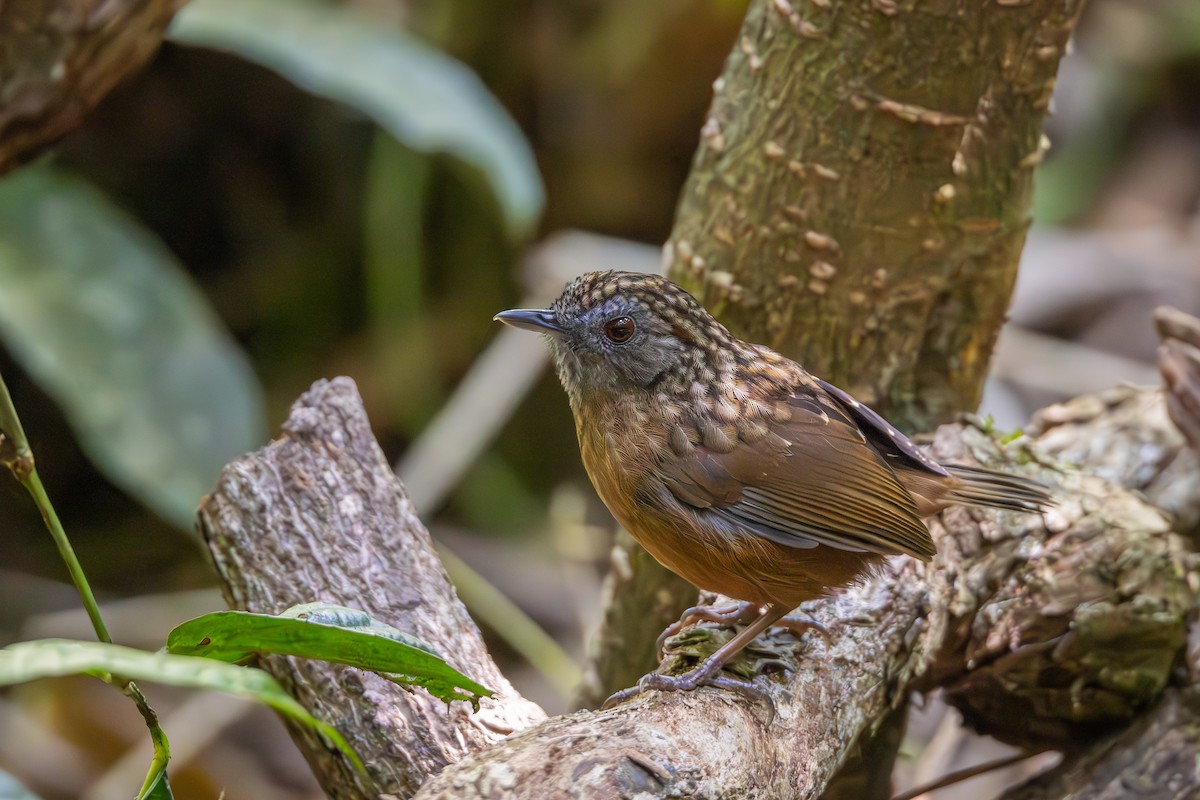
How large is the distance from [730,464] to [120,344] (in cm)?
250

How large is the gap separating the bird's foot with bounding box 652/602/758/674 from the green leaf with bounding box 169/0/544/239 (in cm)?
208

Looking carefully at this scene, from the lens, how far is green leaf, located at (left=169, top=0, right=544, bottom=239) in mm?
4562

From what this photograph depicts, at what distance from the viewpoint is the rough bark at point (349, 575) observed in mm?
2309

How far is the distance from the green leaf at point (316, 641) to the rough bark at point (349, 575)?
425 millimetres

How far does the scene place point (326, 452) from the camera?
2.67 metres

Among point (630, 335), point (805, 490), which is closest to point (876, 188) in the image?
point (630, 335)

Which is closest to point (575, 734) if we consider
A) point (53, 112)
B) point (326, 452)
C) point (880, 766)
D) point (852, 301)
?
point (326, 452)

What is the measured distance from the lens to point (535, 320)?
112 inches

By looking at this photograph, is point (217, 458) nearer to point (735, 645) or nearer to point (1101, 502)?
point (735, 645)

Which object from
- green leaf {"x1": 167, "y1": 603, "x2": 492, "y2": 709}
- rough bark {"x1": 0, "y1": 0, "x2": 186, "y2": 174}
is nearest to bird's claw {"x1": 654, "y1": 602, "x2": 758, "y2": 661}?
green leaf {"x1": 167, "y1": 603, "x2": 492, "y2": 709}

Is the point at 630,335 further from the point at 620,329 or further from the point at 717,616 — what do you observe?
the point at 717,616

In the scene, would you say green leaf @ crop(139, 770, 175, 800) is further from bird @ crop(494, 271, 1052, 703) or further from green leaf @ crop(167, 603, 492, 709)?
bird @ crop(494, 271, 1052, 703)

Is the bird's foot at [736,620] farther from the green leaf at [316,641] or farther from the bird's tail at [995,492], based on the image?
the green leaf at [316,641]

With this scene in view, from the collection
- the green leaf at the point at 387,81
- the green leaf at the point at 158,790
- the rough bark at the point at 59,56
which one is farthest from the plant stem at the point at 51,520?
the green leaf at the point at 387,81
